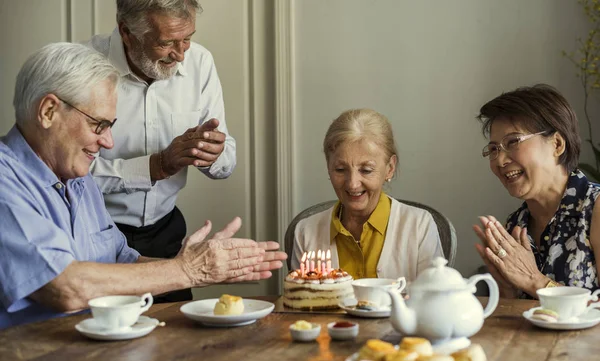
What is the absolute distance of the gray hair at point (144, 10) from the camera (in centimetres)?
286

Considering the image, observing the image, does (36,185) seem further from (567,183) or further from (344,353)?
(567,183)

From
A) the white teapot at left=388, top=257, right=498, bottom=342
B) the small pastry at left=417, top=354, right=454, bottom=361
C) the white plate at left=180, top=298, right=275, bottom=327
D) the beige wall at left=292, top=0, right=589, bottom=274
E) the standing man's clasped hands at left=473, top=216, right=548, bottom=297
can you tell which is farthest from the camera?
the beige wall at left=292, top=0, right=589, bottom=274

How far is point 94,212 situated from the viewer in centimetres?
250

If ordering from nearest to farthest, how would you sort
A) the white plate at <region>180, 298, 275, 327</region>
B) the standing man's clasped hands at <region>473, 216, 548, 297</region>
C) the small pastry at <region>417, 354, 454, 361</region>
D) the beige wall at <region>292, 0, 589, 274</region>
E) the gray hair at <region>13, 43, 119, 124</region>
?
1. the small pastry at <region>417, 354, 454, 361</region>
2. the white plate at <region>180, 298, 275, 327</region>
3. the gray hair at <region>13, 43, 119, 124</region>
4. the standing man's clasped hands at <region>473, 216, 548, 297</region>
5. the beige wall at <region>292, 0, 589, 274</region>

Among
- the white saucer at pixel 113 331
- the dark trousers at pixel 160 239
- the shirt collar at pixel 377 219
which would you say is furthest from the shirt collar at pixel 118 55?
the white saucer at pixel 113 331

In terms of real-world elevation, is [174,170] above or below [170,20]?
below

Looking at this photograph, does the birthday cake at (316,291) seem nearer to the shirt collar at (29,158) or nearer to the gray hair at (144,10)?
the shirt collar at (29,158)

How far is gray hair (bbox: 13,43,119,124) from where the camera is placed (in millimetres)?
2197

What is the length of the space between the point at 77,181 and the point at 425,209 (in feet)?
4.25

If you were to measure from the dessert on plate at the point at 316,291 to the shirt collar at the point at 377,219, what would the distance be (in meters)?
0.56

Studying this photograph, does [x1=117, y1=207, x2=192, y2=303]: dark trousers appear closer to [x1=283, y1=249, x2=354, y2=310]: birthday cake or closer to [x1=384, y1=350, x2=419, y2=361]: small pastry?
[x1=283, y1=249, x2=354, y2=310]: birthday cake

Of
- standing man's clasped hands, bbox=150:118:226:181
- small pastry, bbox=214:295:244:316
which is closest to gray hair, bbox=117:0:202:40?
standing man's clasped hands, bbox=150:118:226:181

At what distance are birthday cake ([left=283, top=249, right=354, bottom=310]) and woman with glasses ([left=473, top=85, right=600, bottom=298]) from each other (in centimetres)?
49

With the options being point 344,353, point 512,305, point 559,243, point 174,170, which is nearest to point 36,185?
point 174,170
